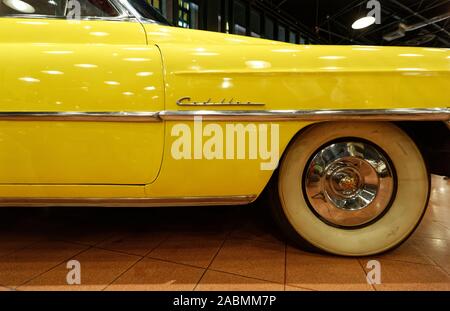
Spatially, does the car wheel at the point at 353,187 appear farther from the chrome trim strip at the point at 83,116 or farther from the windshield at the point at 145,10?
the windshield at the point at 145,10

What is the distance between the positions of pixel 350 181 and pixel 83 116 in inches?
50.5

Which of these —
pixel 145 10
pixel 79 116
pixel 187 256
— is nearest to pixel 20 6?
pixel 145 10

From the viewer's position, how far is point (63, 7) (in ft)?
5.05

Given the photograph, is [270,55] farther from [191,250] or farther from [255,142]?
[191,250]

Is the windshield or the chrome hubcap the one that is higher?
the windshield

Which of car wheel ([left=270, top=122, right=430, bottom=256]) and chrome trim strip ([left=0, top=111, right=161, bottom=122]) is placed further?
car wheel ([left=270, top=122, right=430, bottom=256])

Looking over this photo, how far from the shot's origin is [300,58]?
4.21 ft

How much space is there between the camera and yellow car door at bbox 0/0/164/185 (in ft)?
3.97

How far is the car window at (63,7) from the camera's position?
1.50 metres

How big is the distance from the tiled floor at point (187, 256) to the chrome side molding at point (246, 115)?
0.68m

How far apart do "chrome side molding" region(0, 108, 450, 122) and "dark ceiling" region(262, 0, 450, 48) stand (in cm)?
755

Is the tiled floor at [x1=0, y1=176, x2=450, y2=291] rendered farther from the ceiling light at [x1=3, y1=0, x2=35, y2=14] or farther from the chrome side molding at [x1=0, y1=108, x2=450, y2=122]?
the ceiling light at [x1=3, y1=0, x2=35, y2=14]

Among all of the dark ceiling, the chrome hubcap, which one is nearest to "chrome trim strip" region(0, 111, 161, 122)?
the chrome hubcap

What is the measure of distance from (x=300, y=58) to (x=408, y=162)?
729 millimetres
